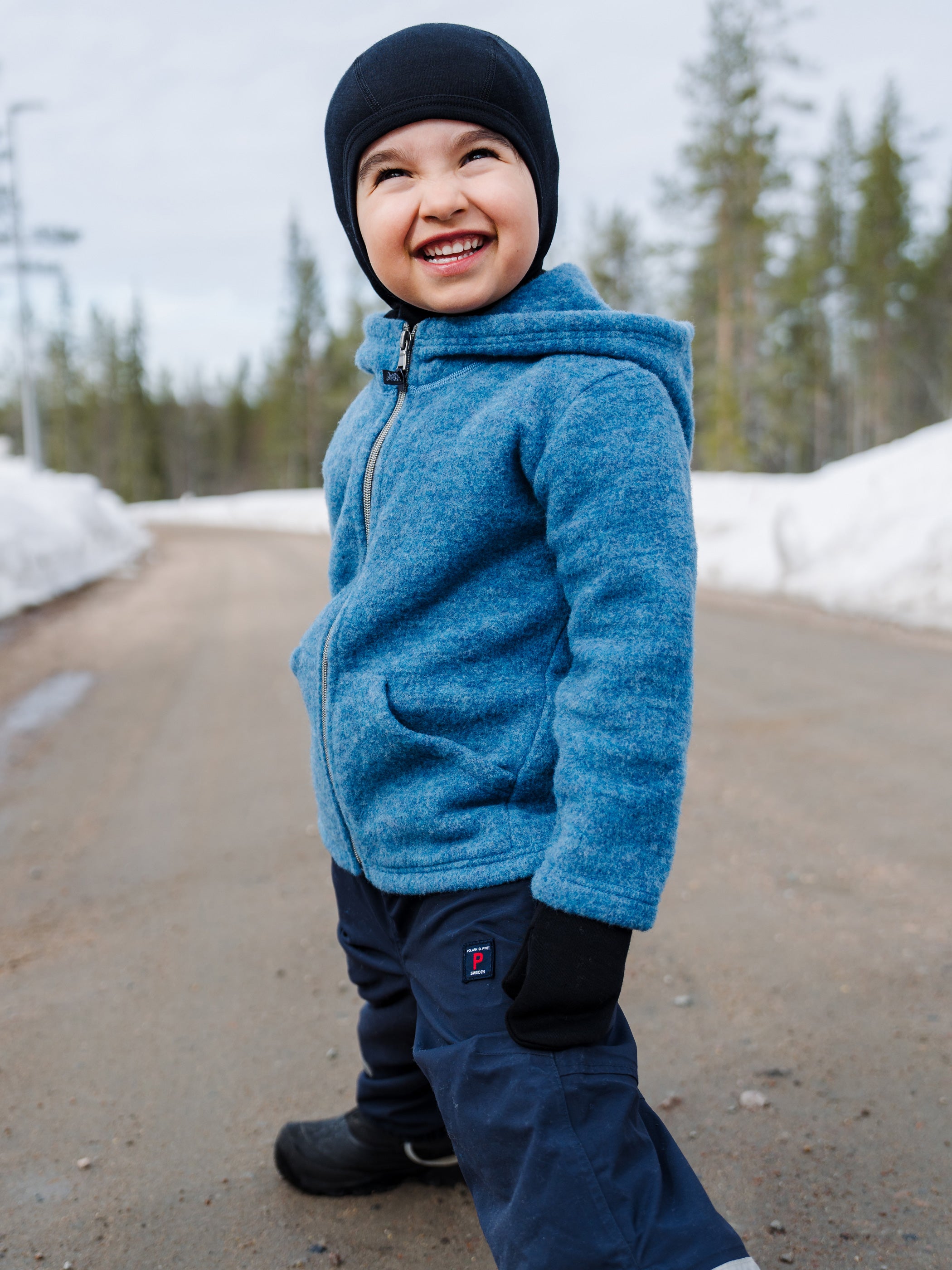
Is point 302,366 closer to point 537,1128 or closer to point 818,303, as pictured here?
point 818,303

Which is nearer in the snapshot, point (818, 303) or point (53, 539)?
point (53, 539)

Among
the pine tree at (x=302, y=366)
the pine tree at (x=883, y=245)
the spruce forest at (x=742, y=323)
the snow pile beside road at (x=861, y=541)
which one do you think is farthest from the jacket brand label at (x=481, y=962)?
the pine tree at (x=302, y=366)

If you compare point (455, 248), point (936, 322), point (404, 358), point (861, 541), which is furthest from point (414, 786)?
point (936, 322)

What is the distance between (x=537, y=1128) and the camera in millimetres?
1282

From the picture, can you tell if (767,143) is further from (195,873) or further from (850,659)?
(195,873)

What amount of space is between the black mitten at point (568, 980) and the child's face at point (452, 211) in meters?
0.93

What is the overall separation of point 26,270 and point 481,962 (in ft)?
91.8

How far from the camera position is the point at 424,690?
146 centimetres

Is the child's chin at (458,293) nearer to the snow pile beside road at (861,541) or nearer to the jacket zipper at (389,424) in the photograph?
the jacket zipper at (389,424)

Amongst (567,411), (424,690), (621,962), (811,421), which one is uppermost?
(567,411)

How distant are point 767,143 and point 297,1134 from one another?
2819 cm

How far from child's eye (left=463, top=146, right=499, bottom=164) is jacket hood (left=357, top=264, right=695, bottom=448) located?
0.19 m

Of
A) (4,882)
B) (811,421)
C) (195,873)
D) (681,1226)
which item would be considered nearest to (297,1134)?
(681,1226)

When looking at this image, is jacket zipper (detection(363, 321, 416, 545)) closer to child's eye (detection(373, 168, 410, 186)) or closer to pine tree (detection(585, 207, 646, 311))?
child's eye (detection(373, 168, 410, 186))
